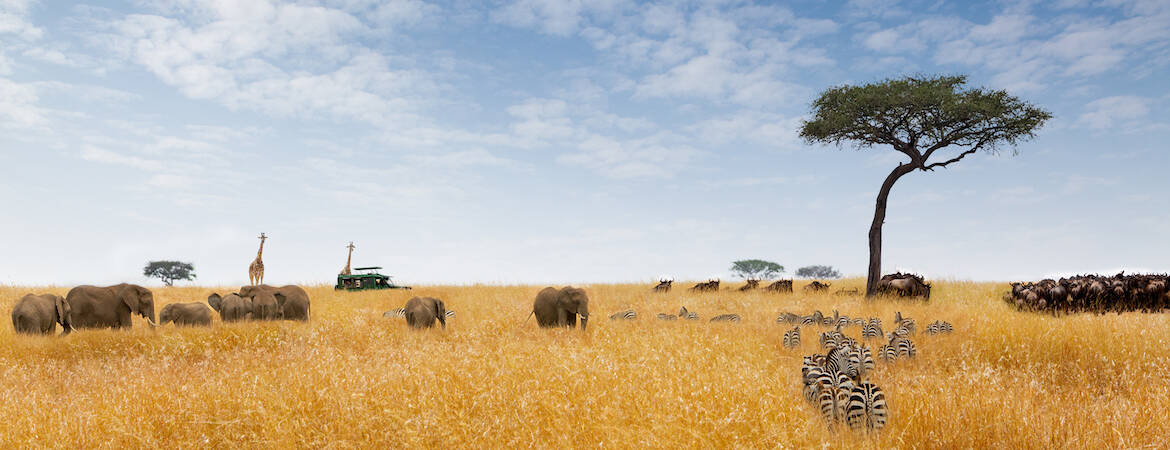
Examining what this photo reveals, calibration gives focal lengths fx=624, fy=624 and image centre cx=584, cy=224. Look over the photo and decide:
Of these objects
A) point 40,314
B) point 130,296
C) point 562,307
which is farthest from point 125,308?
point 562,307

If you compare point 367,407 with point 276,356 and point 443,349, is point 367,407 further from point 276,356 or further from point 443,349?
point 276,356

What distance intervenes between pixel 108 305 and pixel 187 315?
4.70 feet

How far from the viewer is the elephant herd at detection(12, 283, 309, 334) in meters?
12.1

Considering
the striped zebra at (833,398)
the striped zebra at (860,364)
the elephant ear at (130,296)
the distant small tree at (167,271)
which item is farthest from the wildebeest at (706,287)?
the distant small tree at (167,271)

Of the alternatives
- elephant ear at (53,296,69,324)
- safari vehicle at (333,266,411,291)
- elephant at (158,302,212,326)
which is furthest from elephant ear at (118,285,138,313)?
safari vehicle at (333,266,411,291)

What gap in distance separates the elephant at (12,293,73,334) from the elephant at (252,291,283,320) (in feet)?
11.0

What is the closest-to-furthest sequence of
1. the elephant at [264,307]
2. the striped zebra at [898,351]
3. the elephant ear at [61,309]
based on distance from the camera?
the striped zebra at [898,351] → the elephant ear at [61,309] → the elephant at [264,307]

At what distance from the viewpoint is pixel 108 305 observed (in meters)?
13.0

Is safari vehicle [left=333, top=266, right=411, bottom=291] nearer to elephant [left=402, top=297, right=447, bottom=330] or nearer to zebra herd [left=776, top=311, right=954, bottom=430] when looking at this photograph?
elephant [left=402, top=297, right=447, bottom=330]

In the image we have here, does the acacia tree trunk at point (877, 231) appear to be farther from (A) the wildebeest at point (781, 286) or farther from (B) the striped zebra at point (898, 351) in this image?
(B) the striped zebra at point (898, 351)

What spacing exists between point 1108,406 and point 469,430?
6514 millimetres

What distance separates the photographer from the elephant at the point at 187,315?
1362 cm

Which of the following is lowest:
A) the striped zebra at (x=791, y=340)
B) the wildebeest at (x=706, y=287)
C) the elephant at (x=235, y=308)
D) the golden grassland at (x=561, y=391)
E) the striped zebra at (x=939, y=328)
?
the golden grassland at (x=561, y=391)

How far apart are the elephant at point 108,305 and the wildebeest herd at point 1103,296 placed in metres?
22.4
